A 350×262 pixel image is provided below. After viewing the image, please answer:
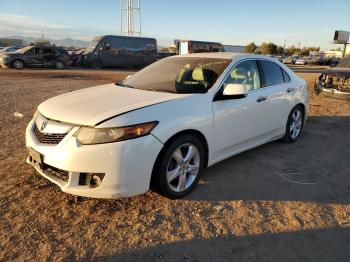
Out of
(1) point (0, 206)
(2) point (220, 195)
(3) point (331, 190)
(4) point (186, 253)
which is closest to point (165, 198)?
(2) point (220, 195)

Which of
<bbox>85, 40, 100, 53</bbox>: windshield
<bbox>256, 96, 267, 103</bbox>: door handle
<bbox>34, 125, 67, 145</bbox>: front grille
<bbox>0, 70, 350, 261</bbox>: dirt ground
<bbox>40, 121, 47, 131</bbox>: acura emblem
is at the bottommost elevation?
<bbox>0, 70, 350, 261</bbox>: dirt ground

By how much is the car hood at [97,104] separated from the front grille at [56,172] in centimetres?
48

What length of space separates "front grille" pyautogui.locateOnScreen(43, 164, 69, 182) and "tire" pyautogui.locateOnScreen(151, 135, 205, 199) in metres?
0.85

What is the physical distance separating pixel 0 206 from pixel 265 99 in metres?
3.53

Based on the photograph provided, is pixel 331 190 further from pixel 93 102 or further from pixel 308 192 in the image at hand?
pixel 93 102

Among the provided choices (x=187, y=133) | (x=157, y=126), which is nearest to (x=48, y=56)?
(x=187, y=133)

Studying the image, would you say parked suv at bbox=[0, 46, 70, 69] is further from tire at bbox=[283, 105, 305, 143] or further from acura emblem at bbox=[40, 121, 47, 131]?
acura emblem at bbox=[40, 121, 47, 131]

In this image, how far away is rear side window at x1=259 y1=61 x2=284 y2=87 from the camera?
16.6 feet

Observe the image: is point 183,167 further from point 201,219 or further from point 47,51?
point 47,51

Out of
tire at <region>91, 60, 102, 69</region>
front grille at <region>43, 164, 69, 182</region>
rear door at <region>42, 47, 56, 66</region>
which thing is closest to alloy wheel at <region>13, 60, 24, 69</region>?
rear door at <region>42, 47, 56, 66</region>

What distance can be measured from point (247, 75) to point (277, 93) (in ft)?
2.37

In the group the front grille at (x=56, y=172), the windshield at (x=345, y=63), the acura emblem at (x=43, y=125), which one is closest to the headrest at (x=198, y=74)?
the acura emblem at (x=43, y=125)

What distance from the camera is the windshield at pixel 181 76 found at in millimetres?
4188

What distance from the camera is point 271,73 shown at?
5.22 meters
